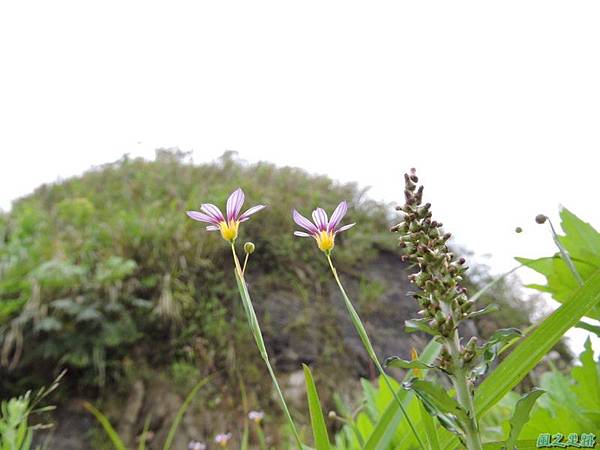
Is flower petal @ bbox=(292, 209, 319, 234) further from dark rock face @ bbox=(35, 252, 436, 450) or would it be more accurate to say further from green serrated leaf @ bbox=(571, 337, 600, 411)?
dark rock face @ bbox=(35, 252, 436, 450)

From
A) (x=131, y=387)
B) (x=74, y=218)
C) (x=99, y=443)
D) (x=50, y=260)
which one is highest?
(x=74, y=218)

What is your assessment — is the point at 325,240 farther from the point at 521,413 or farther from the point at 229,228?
the point at 521,413

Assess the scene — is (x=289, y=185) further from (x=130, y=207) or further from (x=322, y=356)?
(x=322, y=356)

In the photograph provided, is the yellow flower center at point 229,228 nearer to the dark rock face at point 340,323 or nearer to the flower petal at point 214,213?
the flower petal at point 214,213

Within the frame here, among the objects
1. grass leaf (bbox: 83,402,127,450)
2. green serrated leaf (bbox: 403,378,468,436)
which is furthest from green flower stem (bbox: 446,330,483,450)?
grass leaf (bbox: 83,402,127,450)

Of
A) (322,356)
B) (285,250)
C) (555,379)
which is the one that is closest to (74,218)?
(285,250)
